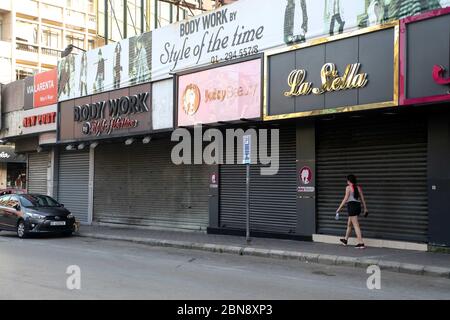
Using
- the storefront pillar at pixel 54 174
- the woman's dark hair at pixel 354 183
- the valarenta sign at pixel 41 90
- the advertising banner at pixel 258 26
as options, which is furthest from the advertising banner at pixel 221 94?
the storefront pillar at pixel 54 174

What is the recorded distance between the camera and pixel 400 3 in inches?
498

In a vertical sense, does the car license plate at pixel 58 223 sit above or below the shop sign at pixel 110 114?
below

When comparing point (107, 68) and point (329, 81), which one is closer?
point (329, 81)

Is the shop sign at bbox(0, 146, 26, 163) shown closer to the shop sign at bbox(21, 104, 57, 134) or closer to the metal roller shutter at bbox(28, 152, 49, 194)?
the metal roller shutter at bbox(28, 152, 49, 194)

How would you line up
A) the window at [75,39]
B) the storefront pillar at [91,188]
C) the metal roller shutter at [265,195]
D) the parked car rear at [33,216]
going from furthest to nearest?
the window at [75,39], the storefront pillar at [91,188], the parked car rear at [33,216], the metal roller shutter at [265,195]

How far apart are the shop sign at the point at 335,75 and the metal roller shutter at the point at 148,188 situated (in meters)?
4.96

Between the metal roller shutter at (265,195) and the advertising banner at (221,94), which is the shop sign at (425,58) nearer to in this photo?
the advertising banner at (221,94)

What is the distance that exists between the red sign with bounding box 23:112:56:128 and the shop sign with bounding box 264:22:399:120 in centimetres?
1256

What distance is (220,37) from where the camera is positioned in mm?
17172

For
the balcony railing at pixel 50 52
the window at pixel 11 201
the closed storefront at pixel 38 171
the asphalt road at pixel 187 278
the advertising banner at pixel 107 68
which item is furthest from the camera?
the balcony railing at pixel 50 52

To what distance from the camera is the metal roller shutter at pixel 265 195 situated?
15625mm

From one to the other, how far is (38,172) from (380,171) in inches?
730

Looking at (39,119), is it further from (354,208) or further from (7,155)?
(7,155)

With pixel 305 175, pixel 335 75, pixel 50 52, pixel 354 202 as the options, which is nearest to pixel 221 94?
pixel 305 175
